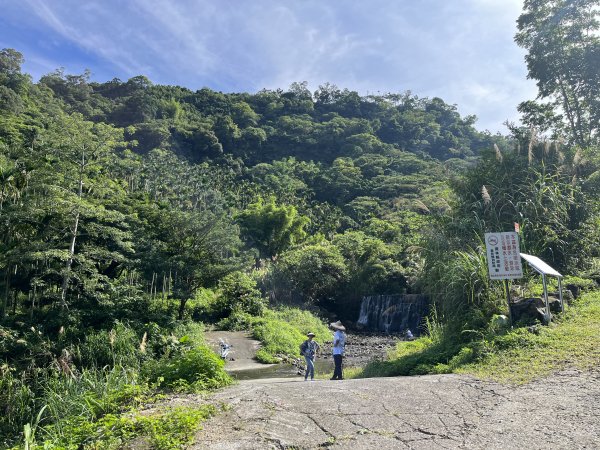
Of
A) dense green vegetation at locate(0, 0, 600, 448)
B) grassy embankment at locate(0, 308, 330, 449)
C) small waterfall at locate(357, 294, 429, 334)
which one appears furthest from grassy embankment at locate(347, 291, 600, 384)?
small waterfall at locate(357, 294, 429, 334)

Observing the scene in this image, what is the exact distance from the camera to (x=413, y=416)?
4.57 meters

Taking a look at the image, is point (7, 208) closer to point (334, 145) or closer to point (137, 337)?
point (137, 337)

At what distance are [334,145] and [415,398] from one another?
81863 millimetres

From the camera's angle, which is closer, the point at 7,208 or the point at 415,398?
the point at 415,398

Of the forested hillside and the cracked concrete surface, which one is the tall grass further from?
the forested hillside

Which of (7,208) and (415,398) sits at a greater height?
(7,208)

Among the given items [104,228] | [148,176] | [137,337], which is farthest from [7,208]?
[148,176]

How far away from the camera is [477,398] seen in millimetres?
5168

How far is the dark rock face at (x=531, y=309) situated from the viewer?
7484 millimetres

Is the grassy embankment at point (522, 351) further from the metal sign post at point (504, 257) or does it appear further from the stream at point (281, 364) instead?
the stream at point (281, 364)

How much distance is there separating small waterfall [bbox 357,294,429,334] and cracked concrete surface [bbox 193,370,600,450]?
20.8 meters

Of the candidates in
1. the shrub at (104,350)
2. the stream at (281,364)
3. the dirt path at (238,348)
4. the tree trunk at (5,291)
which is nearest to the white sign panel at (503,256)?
the stream at (281,364)

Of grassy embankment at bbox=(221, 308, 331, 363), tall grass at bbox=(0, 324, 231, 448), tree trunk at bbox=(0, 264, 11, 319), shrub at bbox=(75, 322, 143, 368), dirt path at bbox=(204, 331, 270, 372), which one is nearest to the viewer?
tall grass at bbox=(0, 324, 231, 448)

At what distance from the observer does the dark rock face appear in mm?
7484
